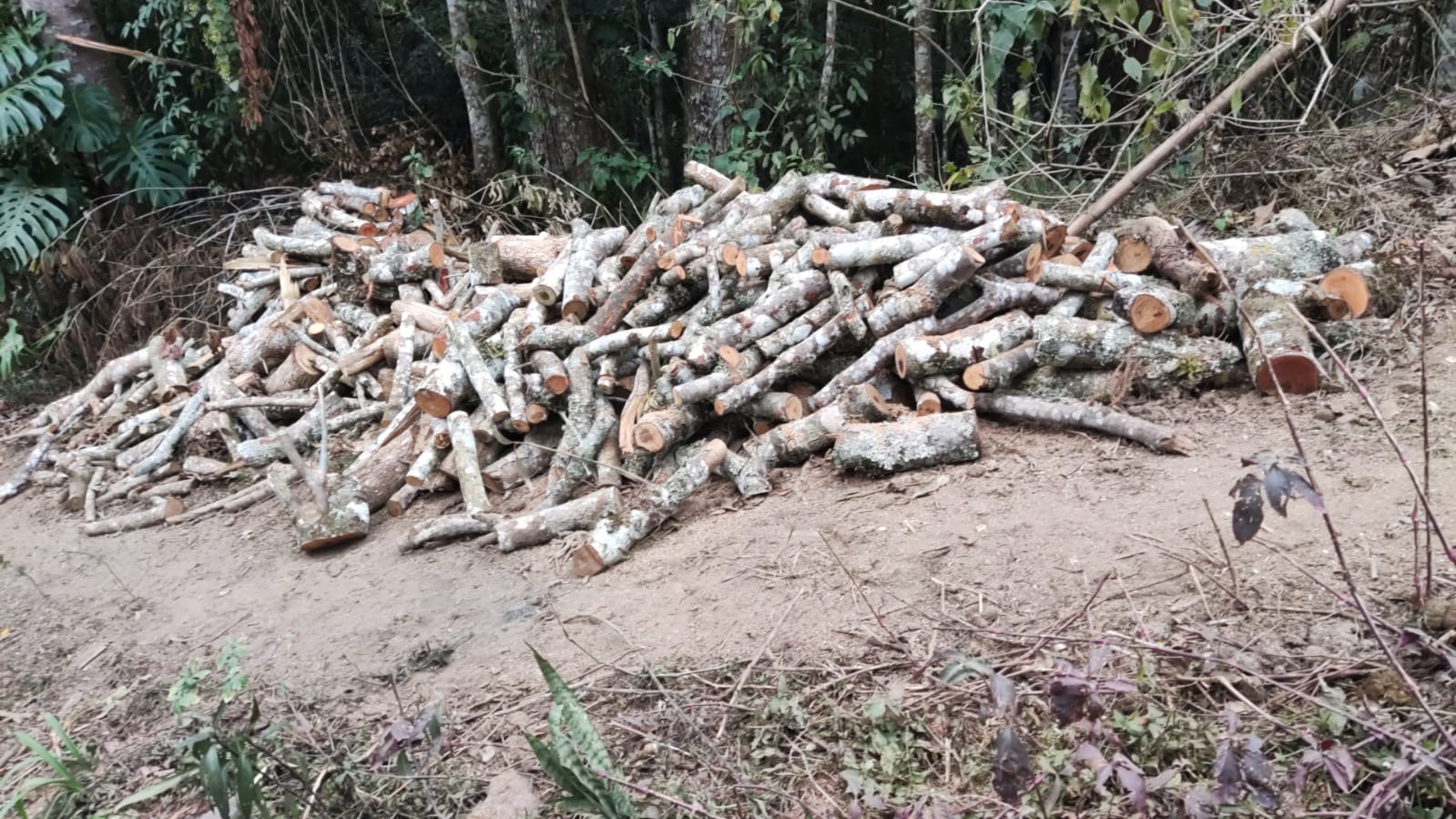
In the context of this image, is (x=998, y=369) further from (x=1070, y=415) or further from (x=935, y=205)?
(x=935, y=205)

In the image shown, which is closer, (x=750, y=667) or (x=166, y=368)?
(x=750, y=667)

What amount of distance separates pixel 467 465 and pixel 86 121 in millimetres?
6186

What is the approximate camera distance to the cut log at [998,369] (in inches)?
169

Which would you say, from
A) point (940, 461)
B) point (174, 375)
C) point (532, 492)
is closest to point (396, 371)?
point (532, 492)

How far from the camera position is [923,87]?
7727mm

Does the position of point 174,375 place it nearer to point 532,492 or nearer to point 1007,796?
point 532,492

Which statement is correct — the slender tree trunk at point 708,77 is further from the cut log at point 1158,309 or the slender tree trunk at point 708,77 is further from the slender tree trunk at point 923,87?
the cut log at point 1158,309

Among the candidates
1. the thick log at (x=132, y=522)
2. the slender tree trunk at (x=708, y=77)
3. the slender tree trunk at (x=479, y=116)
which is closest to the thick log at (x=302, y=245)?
the slender tree trunk at (x=479, y=116)

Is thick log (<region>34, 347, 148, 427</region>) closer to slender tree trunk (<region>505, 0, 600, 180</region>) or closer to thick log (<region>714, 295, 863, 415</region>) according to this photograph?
slender tree trunk (<region>505, 0, 600, 180</region>)

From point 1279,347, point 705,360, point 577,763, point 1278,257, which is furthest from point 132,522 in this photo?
point 1278,257

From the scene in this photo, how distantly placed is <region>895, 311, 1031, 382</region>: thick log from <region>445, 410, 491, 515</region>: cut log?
2202mm

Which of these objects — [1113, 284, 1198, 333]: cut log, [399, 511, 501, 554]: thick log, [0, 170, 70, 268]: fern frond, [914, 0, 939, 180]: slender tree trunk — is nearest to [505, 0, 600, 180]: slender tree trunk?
[914, 0, 939, 180]: slender tree trunk

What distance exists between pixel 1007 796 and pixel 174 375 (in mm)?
6778

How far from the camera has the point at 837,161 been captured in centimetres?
975
